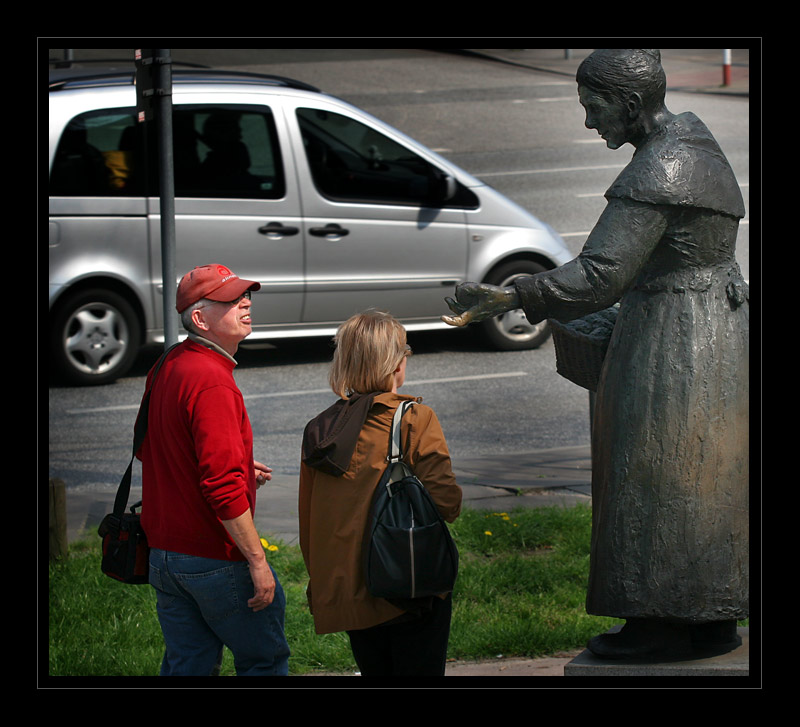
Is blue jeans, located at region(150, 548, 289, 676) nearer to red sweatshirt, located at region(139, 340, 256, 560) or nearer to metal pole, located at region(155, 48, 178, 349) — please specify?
red sweatshirt, located at region(139, 340, 256, 560)

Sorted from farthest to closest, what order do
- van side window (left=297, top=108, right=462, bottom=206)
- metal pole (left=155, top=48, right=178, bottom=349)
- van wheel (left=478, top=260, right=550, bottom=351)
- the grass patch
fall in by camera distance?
van wheel (left=478, top=260, right=550, bottom=351) < van side window (left=297, top=108, right=462, bottom=206) < metal pole (left=155, top=48, right=178, bottom=349) < the grass patch

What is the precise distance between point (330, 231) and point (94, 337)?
1.95 metres

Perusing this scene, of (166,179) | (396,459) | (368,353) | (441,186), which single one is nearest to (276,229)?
(441,186)

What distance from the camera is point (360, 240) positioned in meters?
9.62

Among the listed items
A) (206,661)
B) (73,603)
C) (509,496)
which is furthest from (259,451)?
(206,661)

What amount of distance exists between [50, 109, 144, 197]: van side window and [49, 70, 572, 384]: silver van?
0.01m

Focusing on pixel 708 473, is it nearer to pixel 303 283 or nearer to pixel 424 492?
pixel 424 492

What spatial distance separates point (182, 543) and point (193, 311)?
2.18 feet

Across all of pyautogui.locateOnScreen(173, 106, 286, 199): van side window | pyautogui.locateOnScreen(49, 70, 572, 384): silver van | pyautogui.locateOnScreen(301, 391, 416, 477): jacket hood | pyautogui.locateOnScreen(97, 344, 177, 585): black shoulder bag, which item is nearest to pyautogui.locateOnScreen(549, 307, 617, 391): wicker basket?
pyautogui.locateOnScreen(301, 391, 416, 477): jacket hood

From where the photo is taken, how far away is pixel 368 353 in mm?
3484

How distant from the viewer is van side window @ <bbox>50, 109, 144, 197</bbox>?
8.87 meters

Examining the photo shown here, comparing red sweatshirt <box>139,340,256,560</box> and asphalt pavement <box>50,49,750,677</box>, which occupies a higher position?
red sweatshirt <box>139,340,256,560</box>

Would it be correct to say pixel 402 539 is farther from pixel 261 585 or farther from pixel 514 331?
pixel 514 331

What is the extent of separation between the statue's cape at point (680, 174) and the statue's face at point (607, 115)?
81 millimetres
